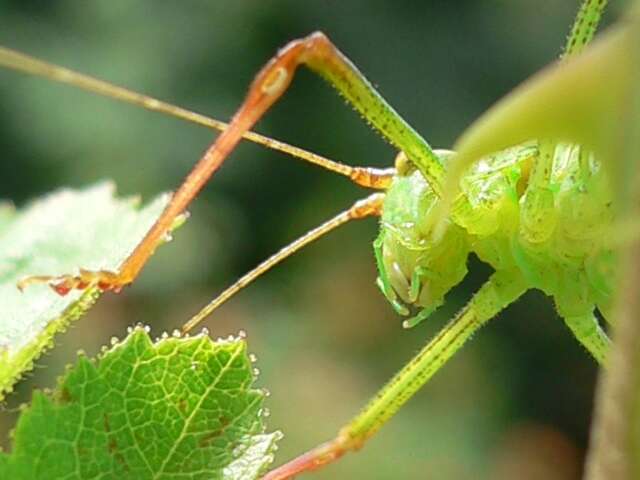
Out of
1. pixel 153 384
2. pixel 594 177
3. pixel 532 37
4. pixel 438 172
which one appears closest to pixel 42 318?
pixel 153 384

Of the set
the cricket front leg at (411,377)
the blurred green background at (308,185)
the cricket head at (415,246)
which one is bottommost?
the cricket front leg at (411,377)

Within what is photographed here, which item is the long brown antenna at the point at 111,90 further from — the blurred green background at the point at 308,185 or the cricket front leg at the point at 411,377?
the blurred green background at the point at 308,185

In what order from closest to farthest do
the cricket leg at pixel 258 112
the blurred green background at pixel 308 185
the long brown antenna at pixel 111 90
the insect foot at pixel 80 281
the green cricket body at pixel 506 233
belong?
the long brown antenna at pixel 111 90
the insect foot at pixel 80 281
the cricket leg at pixel 258 112
the green cricket body at pixel 506 233
the blurred green background at pixel 308 185

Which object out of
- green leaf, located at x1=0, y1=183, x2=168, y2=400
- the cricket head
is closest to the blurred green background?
green leaf, located at x1=0, y1=183, x2=168, y2=400

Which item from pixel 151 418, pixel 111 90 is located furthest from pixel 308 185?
pixel 151 418

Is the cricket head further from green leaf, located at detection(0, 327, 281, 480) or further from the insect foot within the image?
green leaf, located at detection(0, 327, 281, 480)

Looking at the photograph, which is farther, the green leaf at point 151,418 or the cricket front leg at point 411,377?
the cricket front leg at point 411,377

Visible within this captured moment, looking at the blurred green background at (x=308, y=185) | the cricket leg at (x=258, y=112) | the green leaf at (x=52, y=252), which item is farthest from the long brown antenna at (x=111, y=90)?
the blurred green background at (x=308, y=185)
